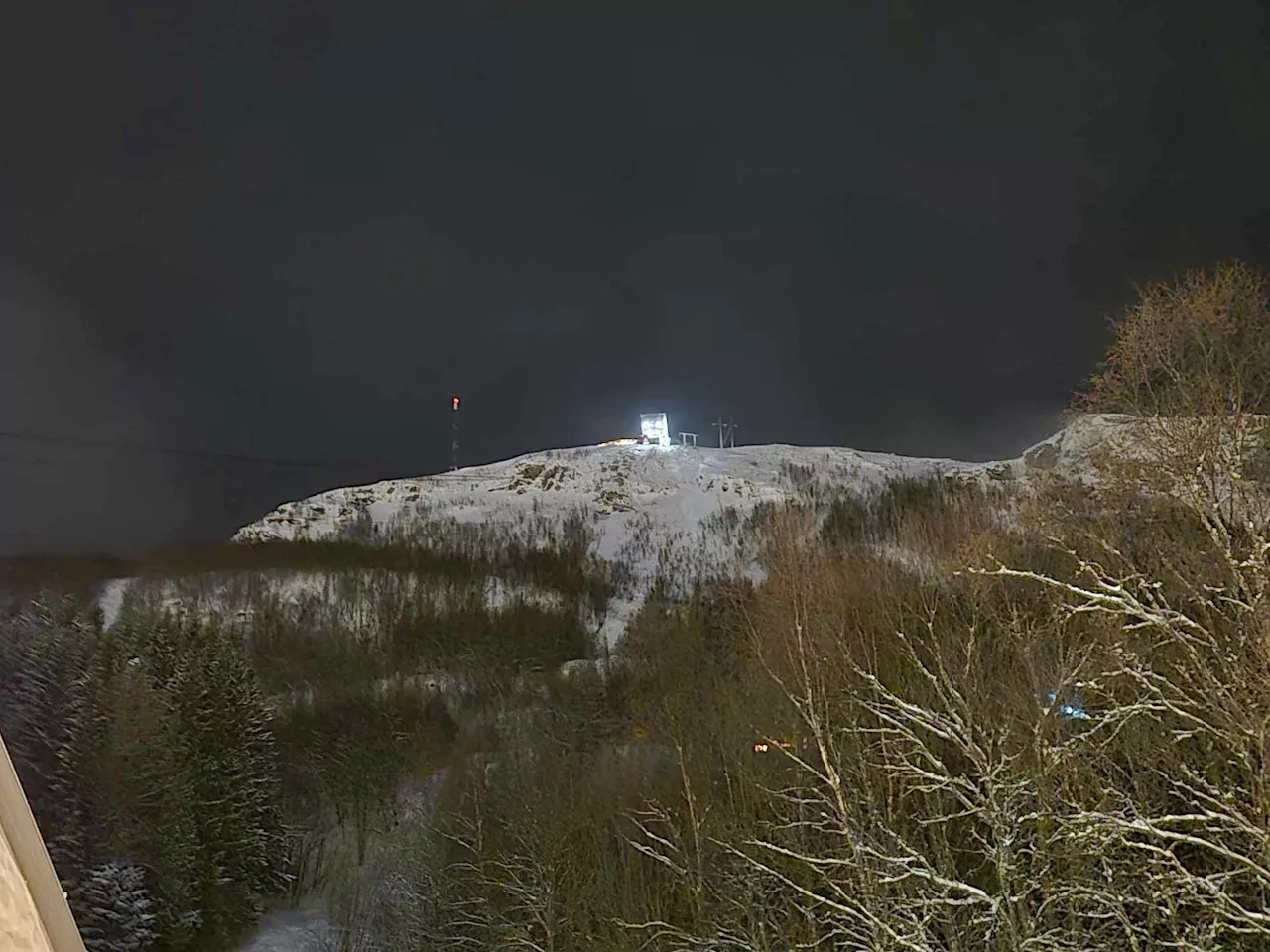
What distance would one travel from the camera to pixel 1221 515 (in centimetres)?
429

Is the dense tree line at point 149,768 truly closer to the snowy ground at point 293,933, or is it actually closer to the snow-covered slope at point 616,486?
the snowy ground at point 293,933

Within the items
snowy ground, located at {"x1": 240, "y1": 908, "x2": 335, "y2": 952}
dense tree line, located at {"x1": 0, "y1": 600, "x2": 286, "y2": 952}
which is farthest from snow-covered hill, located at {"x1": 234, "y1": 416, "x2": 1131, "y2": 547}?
snowy ground, located at {"x1": 240, "y1": 908, "x2": 335, "y2": 952}

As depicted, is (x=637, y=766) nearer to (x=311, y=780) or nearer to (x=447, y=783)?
(x=447, y=783)

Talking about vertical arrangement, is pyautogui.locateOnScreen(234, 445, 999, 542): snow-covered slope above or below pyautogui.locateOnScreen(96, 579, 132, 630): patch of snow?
above

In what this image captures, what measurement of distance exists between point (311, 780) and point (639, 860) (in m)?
7.61

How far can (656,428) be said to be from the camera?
49.2 m

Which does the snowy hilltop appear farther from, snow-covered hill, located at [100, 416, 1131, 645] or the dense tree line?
the dense tree line

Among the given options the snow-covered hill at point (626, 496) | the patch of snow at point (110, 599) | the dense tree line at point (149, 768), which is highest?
the snow-covered hill at point (626, 496)

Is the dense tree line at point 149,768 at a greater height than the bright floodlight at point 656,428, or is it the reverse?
the bright floodlight at point 656,428

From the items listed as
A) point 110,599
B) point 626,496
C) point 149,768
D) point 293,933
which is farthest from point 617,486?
point 110,599

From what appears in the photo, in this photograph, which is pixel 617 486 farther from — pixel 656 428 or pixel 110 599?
pixel 110 599

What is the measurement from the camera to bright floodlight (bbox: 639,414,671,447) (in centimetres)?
4884

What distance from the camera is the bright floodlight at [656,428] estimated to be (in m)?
48.8

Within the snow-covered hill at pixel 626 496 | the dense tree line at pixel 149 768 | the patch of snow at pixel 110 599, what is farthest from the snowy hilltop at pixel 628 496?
the patch of snow at pixel 110 599
